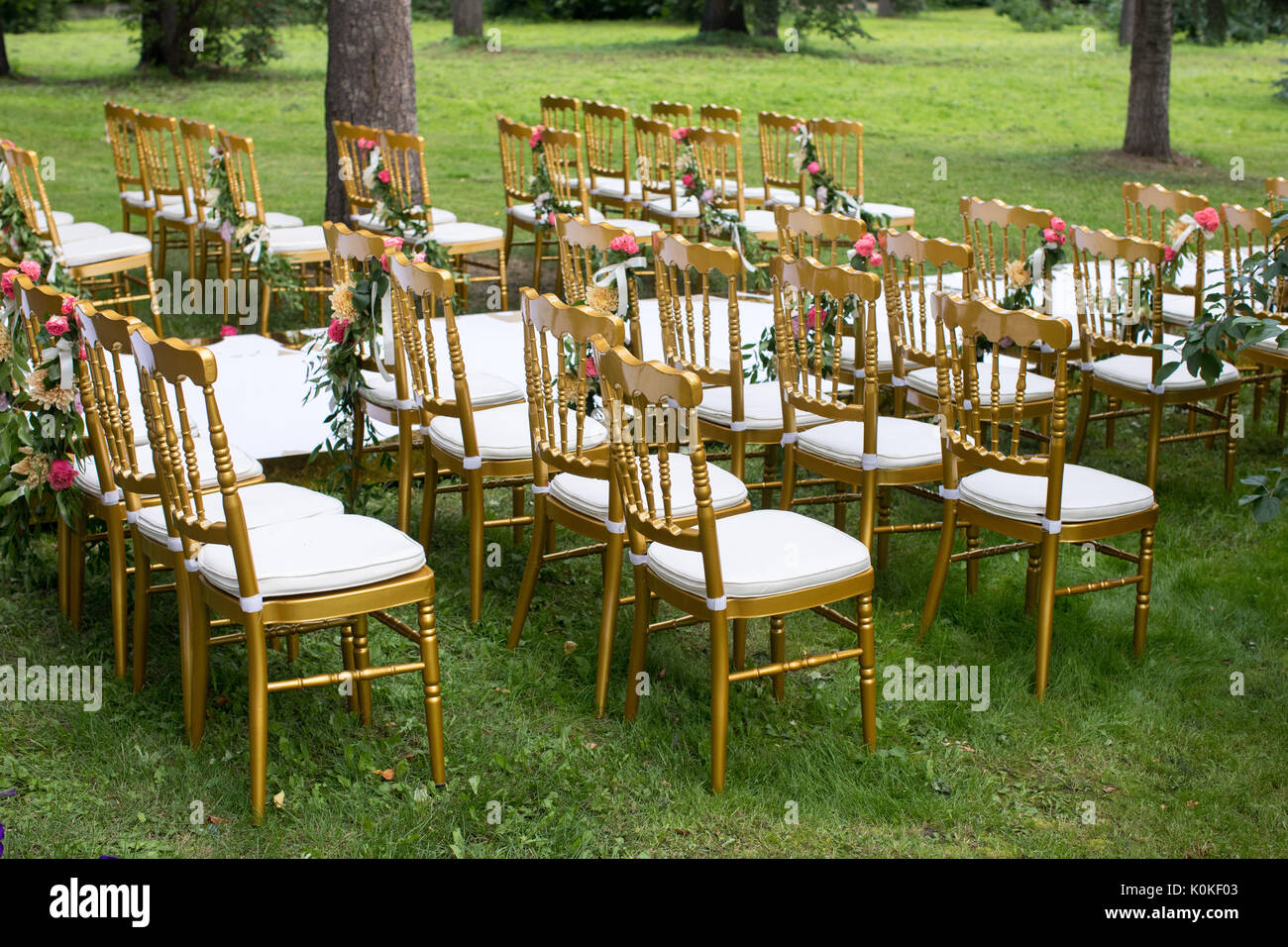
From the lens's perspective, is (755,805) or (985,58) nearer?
(755,805)

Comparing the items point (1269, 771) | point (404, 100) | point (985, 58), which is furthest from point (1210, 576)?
point (985, 58)

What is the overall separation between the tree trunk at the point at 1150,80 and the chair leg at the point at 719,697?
1035 centimetres

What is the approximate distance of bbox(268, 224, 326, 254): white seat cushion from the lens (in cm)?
656

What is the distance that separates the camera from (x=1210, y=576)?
4441mm

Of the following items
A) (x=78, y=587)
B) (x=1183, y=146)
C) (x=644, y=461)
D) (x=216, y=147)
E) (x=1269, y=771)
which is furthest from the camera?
(x=1183, y=146)

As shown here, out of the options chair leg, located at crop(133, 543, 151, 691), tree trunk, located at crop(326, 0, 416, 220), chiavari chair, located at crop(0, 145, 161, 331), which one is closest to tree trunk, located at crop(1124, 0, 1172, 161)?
tree trunk, located at crop(326, 0, 416, 220)

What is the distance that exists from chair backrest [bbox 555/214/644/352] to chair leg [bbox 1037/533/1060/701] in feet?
4.65

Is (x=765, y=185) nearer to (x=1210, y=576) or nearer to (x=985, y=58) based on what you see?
(x=1210, y=576)

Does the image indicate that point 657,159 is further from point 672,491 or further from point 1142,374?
point 672,491

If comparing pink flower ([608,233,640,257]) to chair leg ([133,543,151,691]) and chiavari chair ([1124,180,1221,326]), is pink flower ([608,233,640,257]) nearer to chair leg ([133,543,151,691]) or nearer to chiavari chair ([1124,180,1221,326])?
chair leg ([133,543,151,691])

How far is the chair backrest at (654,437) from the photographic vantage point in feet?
9.05

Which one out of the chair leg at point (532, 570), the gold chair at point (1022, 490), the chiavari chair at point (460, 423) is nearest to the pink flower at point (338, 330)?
the chiavari chair at point (460, 423)

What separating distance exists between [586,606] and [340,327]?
1165 millimetres

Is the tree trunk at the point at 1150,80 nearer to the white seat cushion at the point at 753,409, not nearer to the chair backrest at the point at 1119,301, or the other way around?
the chair backrest at the point at 1119,301
